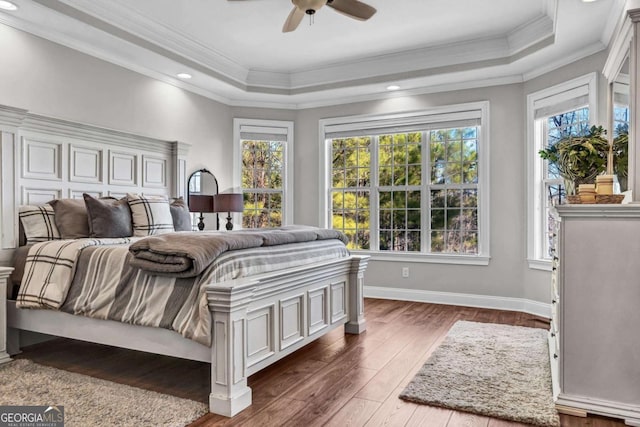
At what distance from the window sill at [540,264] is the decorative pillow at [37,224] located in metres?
4.48

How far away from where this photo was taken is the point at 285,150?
20.1 feet

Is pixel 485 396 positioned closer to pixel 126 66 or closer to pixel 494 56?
pixel 494 56

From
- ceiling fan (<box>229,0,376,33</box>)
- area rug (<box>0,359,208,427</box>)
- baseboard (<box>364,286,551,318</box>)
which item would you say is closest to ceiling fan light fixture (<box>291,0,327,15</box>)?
ceiling fan (<box>229,0,376,33</box>)

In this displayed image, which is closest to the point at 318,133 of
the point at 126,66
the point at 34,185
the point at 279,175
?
the point at 279,175

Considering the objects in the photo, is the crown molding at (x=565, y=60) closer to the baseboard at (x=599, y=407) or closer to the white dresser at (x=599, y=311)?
the white dresser at (x=599, y=311)

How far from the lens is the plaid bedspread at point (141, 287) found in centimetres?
239

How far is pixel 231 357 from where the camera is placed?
2.27 metres

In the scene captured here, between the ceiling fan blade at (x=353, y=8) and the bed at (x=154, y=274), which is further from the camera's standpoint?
the ceiling fan blade at (x=353, y=8)

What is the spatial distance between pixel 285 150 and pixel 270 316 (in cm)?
371

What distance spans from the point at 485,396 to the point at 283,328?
4.11 feet

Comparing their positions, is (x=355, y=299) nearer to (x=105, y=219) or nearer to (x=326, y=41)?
(x=105, y=219)

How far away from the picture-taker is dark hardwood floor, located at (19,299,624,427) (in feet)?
7.37

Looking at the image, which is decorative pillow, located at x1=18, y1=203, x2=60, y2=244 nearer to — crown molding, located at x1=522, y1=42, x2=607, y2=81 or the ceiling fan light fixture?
the ceiling fan light fixture

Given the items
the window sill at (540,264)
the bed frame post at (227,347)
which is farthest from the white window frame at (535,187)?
the bed frame post at (227,347)
